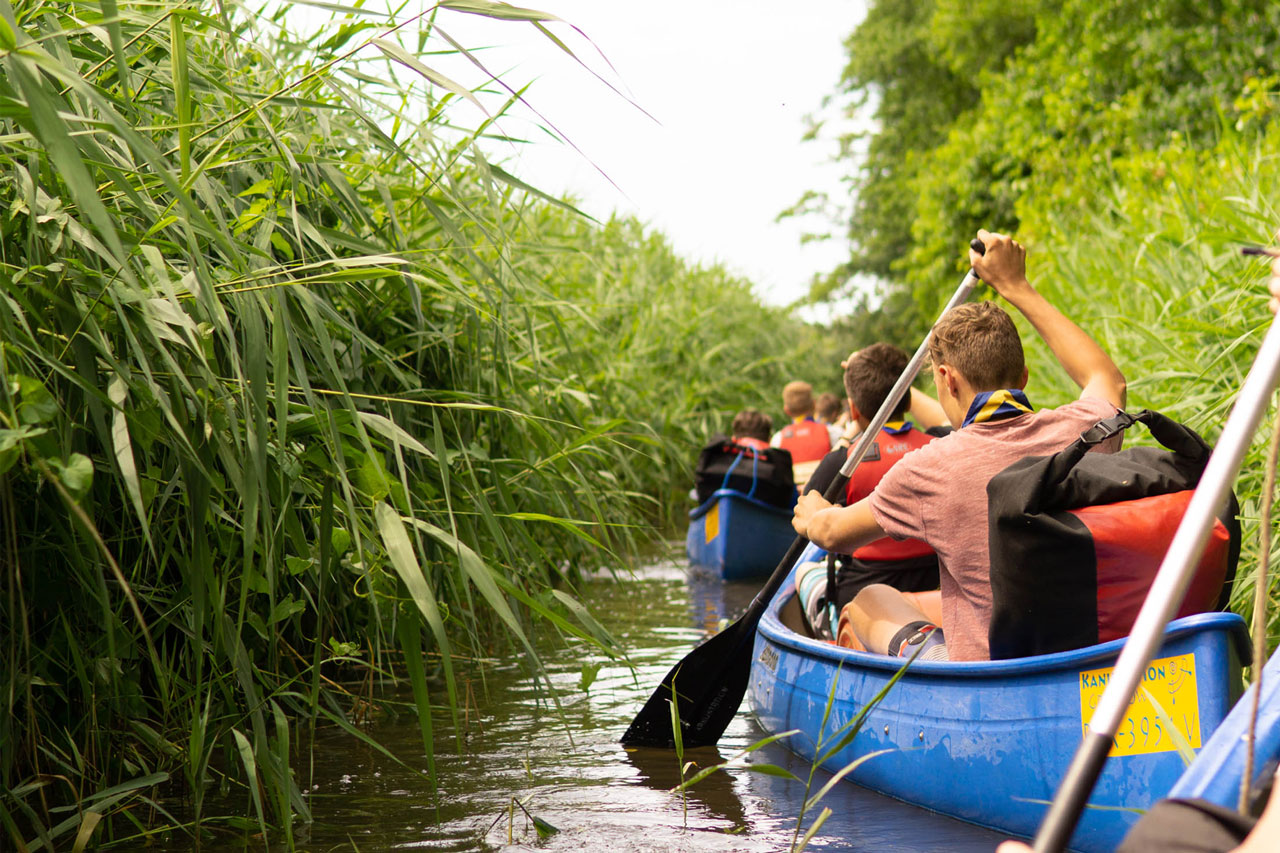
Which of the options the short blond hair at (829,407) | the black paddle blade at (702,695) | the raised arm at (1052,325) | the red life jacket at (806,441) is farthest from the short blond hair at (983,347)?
the short blond hair at (829,407)

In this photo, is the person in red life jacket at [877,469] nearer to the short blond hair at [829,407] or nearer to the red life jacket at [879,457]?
the red life jacket at [879,457]

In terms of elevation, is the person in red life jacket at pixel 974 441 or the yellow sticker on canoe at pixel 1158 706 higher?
the person in red life jacket at pixel 974 441

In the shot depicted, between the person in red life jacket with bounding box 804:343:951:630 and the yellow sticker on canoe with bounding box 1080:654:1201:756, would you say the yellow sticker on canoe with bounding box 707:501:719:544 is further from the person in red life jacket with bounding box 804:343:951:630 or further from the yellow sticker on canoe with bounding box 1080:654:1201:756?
the yellow sticker on canoe with bounding box 1080:654:1201:756

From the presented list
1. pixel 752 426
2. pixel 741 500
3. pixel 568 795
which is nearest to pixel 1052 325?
pixel 568 795

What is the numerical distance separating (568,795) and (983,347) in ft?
6.17

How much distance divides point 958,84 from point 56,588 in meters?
26.1

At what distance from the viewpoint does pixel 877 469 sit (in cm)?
475

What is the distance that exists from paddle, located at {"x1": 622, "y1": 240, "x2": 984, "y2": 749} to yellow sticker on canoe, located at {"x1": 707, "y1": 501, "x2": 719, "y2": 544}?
15.5 ft

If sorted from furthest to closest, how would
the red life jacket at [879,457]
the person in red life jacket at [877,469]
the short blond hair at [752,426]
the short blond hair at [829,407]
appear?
the short blond hair at [829,407]
the short blond hair at [752,426]
the red life jacket at [879,457]
the person in red life jacket at [877,469]

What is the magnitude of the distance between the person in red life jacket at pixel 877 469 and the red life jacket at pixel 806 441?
207 inches

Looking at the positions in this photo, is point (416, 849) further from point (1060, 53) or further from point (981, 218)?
point (981, 218)

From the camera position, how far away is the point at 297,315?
3.16m

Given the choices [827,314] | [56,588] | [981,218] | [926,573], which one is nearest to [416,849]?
[56,588]

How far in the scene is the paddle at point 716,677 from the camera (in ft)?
14.4
